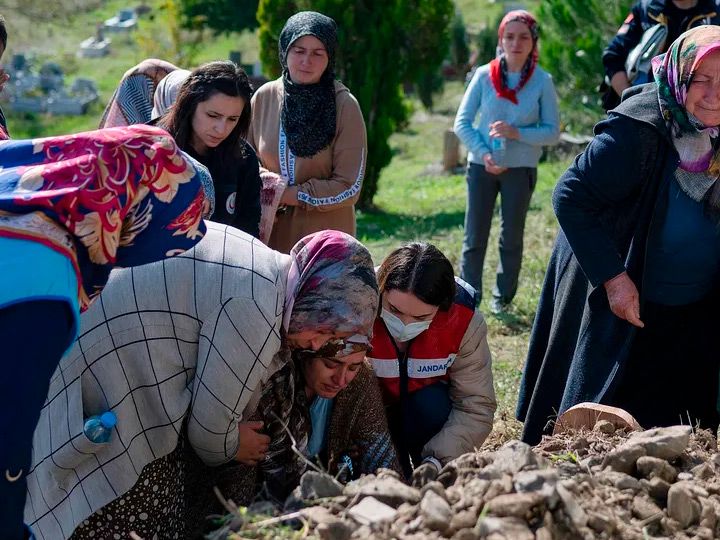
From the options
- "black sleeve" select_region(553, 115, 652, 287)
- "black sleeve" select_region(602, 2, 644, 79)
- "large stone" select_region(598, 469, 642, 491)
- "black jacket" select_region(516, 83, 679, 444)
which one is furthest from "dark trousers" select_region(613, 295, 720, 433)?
"black sleeve" select_region(602, 2, 644, 79)

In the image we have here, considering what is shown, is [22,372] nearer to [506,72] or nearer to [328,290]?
[328,290]

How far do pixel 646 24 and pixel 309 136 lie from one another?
7.21 ft

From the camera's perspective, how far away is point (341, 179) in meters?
4.76

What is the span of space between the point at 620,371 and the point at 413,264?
81cm

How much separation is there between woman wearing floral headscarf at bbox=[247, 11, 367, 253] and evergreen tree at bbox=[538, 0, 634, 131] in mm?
6281

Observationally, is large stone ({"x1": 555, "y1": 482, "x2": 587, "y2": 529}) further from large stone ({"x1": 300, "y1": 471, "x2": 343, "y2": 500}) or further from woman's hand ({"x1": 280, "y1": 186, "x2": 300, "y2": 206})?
woman's hand ({"x1": 280, "y1": 186, "x2": 300, "y2": 206})

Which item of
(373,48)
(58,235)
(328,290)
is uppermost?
(373,48)

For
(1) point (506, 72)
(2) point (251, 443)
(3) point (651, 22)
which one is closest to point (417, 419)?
(2) point (251, 443)

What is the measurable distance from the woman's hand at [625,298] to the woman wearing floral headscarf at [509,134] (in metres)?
2.92

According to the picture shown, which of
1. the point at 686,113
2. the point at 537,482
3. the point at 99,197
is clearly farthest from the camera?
the point at 686,113

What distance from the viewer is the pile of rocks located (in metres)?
2.04

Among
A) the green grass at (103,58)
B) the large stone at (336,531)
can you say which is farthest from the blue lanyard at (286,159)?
the green grass at (103,58)

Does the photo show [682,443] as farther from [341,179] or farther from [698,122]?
[341,179]

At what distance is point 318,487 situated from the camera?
88.7 inches
